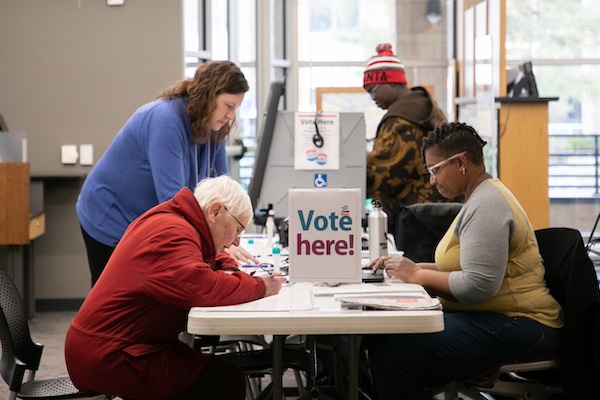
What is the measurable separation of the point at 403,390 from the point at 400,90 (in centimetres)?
234

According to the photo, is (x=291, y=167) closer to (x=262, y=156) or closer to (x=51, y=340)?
(x=262, y=156)

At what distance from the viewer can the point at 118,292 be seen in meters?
2.28

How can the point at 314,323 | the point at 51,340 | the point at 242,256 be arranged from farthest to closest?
1. the point at 51,340
2. the point at 242,256
3. the point at 314,323

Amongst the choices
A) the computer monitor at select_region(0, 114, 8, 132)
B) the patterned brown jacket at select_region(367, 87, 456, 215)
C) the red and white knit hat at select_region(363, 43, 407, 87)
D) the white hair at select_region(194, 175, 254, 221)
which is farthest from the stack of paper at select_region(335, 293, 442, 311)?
the computer monitor at select_region(0, 114, 8, 132)

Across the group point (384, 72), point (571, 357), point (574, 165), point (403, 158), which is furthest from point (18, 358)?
point (574, 165)

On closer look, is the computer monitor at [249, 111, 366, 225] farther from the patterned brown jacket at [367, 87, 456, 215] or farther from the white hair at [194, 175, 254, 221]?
the white hair at [194, 175, 254, 221]

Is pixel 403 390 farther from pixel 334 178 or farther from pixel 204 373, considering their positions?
pixel 334 178

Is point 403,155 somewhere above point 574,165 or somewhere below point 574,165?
above

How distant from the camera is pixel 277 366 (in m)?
2.41

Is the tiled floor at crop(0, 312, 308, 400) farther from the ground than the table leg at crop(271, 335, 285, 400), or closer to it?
closer to it

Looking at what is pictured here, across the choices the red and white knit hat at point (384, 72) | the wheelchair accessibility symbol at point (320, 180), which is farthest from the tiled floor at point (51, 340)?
the red and white knit hat at point (384, 72)

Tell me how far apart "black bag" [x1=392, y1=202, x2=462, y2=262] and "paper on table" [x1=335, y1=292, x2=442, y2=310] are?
900 mm

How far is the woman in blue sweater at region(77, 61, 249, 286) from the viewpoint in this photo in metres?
3.23

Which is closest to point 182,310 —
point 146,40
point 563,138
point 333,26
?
point 146,40
